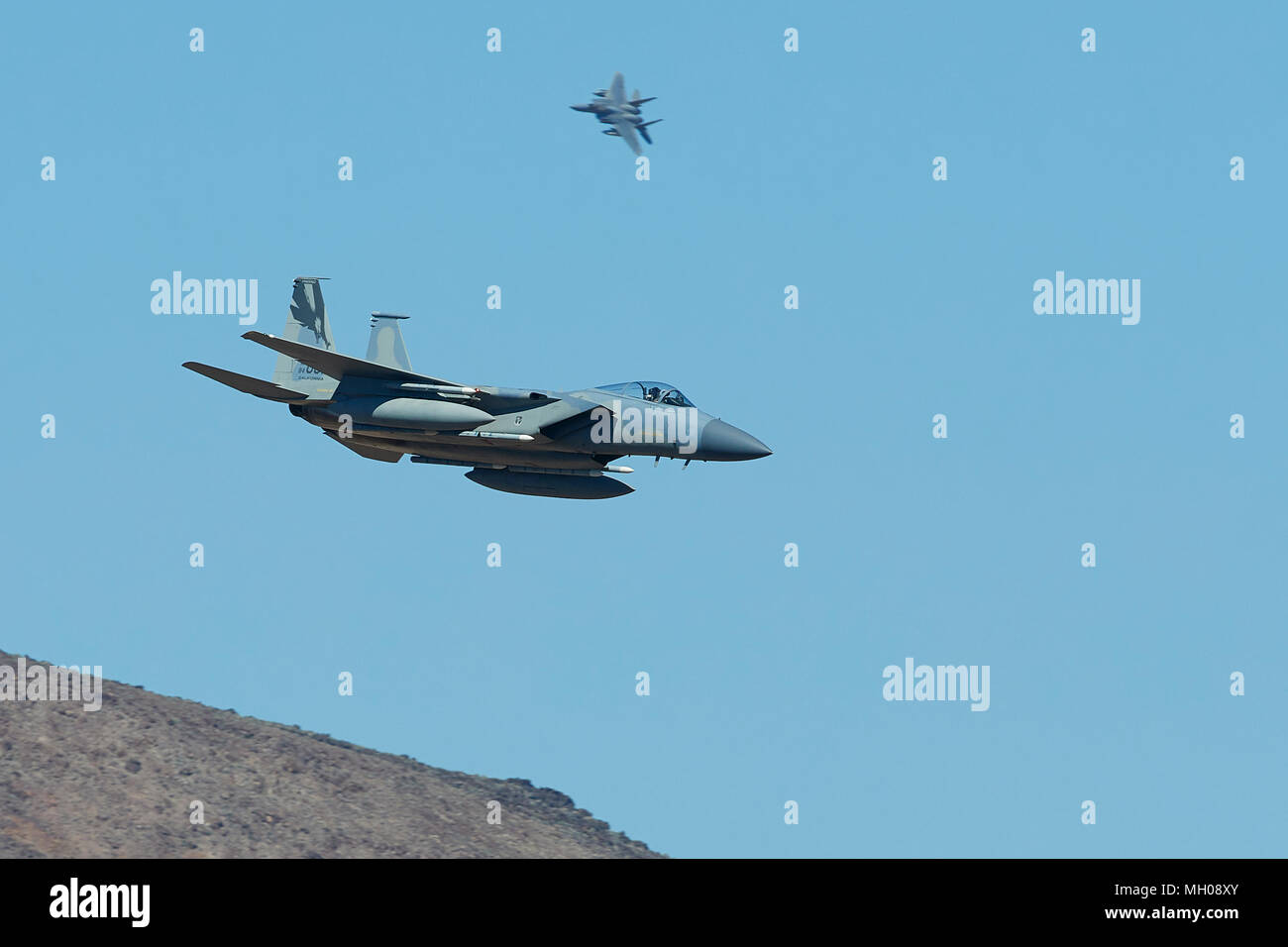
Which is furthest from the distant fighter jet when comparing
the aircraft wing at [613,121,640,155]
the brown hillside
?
the brown hillside

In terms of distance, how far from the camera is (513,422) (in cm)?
3547

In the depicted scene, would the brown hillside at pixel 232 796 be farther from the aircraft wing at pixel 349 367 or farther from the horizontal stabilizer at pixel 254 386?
the aircraft wing at pixel 349 367

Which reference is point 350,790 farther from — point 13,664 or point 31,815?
Result: point 13,664

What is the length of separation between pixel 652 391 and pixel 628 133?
140ft

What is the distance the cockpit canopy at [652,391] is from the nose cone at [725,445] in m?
0.86

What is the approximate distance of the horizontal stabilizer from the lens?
3631cm

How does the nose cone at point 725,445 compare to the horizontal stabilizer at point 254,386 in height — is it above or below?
below

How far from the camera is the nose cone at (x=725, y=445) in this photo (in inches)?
1379

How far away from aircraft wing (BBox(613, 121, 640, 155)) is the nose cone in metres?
43.1

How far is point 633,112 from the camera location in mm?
74938

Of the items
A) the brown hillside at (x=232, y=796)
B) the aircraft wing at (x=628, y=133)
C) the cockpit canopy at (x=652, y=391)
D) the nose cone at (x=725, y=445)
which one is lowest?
the brown hillside at (x=232, y=796)
